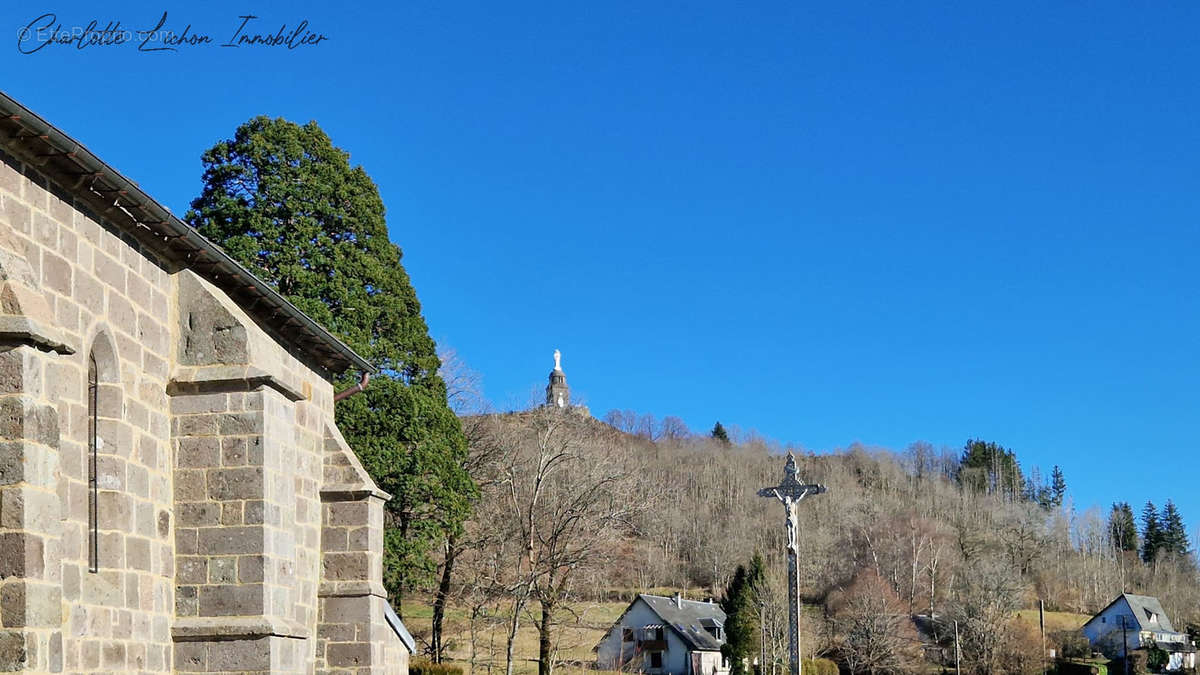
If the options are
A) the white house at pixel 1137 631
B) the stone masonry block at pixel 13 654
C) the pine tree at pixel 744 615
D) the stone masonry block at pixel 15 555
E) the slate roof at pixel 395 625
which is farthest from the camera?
the white house at pixel 1137 631

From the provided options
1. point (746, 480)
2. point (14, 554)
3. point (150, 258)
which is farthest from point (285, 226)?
point (746, 480)

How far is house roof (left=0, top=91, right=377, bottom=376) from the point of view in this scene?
26.3 feet

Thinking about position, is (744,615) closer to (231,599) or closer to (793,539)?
(793,539)

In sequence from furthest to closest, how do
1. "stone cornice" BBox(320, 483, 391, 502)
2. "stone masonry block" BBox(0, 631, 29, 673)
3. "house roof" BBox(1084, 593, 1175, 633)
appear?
"house roof" BBox(1084, 593, 1175, 633), "stone cornice" BBox(320, 483, 391, 502), "stone masonry block" BBox(0, 631, 29, 673)

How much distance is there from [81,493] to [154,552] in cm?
137

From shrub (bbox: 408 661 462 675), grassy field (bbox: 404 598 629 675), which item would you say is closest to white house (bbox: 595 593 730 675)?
grassy field (bbox: 404 598 629 675)

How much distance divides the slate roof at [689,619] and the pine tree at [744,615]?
9.00m

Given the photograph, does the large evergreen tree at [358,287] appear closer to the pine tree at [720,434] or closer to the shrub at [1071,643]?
the shrub at [1071,643]

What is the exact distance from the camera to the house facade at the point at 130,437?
741cm

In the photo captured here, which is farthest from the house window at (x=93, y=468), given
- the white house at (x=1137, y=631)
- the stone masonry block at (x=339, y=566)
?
the white house at (x=1137, y=631)

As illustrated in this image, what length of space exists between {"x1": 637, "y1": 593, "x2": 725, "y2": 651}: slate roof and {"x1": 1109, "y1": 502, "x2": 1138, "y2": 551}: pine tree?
56.4 meters

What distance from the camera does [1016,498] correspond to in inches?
4392

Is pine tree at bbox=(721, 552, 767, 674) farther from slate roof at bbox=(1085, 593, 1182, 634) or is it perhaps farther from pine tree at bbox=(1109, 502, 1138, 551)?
pine tree at bbox=(1109, 502, 1138, 551)

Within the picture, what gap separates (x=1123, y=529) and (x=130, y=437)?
362 ft
